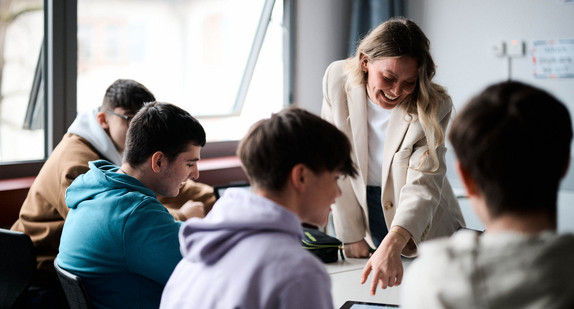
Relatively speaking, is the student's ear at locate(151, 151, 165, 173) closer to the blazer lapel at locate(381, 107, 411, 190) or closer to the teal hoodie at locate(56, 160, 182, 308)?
the teal hoodie at locate(56, 160, 182, 308)

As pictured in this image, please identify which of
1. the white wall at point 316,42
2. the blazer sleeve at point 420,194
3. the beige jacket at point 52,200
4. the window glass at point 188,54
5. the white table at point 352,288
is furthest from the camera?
the white wall at point 316,42

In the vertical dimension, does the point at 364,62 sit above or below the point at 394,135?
above

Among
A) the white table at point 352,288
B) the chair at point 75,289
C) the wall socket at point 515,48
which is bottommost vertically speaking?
the white table at point 352,288

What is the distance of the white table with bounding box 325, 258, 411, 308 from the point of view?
5.45ft

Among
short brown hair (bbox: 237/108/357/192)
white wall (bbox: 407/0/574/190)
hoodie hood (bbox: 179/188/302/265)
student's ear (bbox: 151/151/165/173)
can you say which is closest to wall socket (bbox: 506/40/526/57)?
white wall (bbox: 407/0/574/190)

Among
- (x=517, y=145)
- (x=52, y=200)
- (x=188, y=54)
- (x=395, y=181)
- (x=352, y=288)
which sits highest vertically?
(x=188, y=54)

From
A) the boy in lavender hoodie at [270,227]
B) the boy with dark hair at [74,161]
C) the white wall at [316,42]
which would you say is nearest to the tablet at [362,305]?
the boy in lavender hoodie at [270,227]

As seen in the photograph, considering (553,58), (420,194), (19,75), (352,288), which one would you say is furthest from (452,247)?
(553,58)

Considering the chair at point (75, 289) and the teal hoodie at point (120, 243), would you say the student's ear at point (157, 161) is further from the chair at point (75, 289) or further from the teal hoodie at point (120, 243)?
the chair at point (75, 289)

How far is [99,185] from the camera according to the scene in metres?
1.68

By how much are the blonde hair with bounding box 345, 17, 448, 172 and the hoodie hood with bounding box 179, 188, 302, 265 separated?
3.01 feet

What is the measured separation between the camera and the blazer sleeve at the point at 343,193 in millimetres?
2076

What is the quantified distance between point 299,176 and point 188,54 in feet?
9.68

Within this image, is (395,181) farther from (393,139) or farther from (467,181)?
(467,181)
